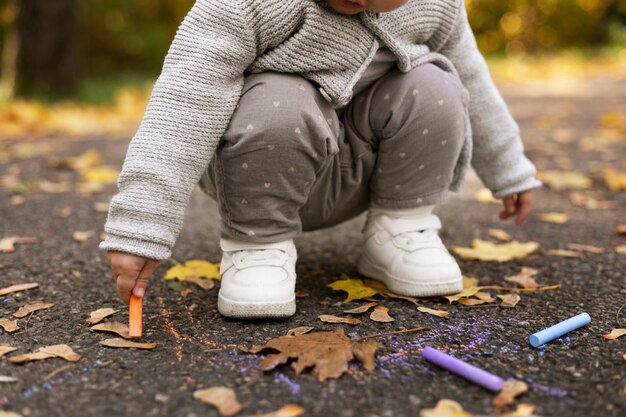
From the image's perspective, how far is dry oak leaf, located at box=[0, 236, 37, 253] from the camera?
1.96 m

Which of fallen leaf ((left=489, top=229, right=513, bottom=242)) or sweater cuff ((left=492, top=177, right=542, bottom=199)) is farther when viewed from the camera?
fallen leaf ((left=489, top=229, right=513, bottom=242))

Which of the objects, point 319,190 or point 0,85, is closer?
point 319,190

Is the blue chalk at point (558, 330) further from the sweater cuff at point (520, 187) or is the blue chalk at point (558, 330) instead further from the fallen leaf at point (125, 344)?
the fallen leaf at point (125, 344)

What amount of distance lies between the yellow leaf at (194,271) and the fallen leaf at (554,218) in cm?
111

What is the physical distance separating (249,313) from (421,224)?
48 cm

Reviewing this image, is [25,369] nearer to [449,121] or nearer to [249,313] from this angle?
[249,313]

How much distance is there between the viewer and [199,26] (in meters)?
1.42

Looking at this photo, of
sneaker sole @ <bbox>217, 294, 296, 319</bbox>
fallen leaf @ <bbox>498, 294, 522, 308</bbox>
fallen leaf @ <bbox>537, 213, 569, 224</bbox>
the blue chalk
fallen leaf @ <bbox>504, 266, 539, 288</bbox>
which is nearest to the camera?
the blue chalk

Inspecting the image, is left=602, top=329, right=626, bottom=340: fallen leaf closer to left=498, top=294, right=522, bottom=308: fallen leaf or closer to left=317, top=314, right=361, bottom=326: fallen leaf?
left=498, top=294, right=522, bottom=308: fallen leaf

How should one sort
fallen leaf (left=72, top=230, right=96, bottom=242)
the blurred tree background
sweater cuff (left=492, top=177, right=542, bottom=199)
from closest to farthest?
sweater cuff (left=492, top=177, right=542, bottom=199) → fallen leaf (left=72, top=230, right=96, bottom=242) → the blurred tree background

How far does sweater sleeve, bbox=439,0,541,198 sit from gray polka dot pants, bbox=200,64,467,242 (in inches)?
5.2

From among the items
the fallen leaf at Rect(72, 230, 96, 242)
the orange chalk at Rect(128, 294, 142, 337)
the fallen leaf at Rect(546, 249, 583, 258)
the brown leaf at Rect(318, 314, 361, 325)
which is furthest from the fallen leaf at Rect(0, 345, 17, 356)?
the fallen leaf at Rect(546, 249, 583, 258)

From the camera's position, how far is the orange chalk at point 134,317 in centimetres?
137

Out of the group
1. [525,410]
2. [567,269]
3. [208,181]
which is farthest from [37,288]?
[567,269]
